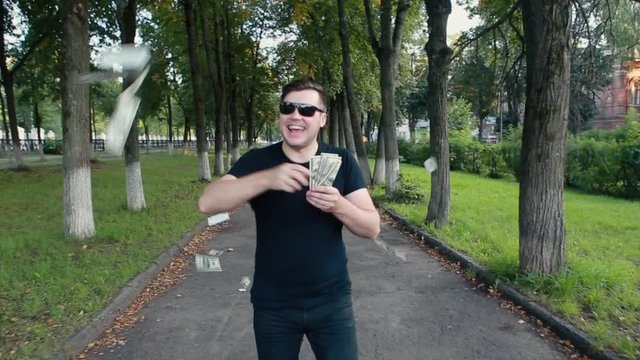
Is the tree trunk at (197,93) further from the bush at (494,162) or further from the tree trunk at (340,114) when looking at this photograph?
the bush at (494,162)

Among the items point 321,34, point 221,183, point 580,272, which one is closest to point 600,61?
point 580,272

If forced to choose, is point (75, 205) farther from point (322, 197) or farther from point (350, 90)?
point (350, 90)

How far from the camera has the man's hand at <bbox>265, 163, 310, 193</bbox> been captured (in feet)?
6.15

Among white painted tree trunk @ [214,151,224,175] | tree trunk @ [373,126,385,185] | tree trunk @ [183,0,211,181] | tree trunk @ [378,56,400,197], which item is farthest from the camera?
white painted tree trunk @ [214,151,224,175]

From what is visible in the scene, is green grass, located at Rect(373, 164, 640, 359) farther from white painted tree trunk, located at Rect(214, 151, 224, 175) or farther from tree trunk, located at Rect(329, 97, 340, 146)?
tree trunk, located at Rect(329, 97, 340, 146)

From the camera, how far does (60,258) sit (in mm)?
6547

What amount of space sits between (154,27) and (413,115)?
1179 inches

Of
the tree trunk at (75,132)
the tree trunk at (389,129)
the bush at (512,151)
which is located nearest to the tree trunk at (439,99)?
the tree trunk at (389,129)

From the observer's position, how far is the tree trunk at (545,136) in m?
5.25

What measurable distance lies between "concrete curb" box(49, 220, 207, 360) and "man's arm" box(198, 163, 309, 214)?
8.71ft

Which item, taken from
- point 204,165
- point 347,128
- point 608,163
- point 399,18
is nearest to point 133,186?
point 204,165

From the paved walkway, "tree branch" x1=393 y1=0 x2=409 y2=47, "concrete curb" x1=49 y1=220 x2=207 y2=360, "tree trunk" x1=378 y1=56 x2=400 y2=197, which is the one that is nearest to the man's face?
the paved walkway

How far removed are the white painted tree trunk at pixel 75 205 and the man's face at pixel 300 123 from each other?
6734 mm

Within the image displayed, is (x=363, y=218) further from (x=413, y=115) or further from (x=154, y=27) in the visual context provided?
(x=413, y=115)
